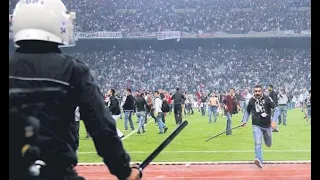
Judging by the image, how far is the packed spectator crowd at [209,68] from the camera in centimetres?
2656

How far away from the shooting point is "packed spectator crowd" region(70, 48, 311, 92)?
26.6m

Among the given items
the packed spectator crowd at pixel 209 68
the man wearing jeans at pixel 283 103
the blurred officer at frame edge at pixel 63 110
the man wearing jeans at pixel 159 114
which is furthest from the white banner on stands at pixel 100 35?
the blurred officer at frame edge at pixel 63 110

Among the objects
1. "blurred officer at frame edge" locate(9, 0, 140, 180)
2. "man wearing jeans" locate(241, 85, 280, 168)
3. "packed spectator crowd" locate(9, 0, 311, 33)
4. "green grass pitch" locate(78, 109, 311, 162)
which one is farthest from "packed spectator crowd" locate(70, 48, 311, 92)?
"blurred officer at frame edge" locate(9, 0, 140, 180)

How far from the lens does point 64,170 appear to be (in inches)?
82.1

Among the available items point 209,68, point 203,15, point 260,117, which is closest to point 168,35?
point 209,68

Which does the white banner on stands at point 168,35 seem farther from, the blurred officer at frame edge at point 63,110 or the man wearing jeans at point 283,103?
the blurred officer at frame edge at point 63,110

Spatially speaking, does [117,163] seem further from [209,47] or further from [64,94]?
[209,47]

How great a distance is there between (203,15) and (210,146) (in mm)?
20366

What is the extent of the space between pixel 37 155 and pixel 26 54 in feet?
1.54

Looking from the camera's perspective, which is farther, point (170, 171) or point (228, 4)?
point (228, 4)

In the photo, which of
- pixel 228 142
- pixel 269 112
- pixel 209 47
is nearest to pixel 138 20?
pixel 209 47

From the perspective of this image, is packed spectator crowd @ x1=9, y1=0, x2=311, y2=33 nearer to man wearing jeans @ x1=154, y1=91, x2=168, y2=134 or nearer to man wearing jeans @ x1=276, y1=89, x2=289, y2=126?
man wearing jeans @ x1=276, y1=89, x2=289, y2=126

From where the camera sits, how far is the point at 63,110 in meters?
2.08

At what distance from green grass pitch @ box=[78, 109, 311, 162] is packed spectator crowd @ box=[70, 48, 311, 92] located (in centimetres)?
1241
